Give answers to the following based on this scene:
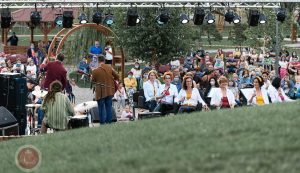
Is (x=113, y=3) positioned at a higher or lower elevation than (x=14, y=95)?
higher

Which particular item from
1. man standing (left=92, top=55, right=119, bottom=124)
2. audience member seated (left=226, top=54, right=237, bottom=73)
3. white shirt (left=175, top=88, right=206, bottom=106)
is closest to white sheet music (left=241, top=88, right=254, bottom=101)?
white shirt (left=175, top=88, right=206, bottom=106)

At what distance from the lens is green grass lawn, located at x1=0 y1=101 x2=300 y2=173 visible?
8.97 metres

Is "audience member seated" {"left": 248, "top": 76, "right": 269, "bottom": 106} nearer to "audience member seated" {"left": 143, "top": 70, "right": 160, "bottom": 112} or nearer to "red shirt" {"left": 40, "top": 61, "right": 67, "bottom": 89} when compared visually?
"audience member seated" {"left": 143, "top": 70, "right": 160, "bottom": 112}

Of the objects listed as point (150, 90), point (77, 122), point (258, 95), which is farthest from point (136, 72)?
point (77, 122)

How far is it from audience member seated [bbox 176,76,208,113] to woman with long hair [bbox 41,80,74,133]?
363 cm

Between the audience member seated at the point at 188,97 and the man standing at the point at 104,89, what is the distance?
156cm

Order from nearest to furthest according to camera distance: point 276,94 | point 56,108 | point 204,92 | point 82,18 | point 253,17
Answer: point 56,108, point 276,94, point 204,92, point 82,18, point 253,17

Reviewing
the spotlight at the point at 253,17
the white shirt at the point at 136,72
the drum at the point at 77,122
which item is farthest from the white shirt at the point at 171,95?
the white shirt at the point at 136,72

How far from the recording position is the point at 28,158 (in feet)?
38.6

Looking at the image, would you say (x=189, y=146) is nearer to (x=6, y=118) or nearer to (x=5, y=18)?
(x=6, y=118)

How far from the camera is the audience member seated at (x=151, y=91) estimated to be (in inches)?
822

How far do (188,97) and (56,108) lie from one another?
4.06 m

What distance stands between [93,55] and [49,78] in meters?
10.9

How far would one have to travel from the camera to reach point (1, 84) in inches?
744
